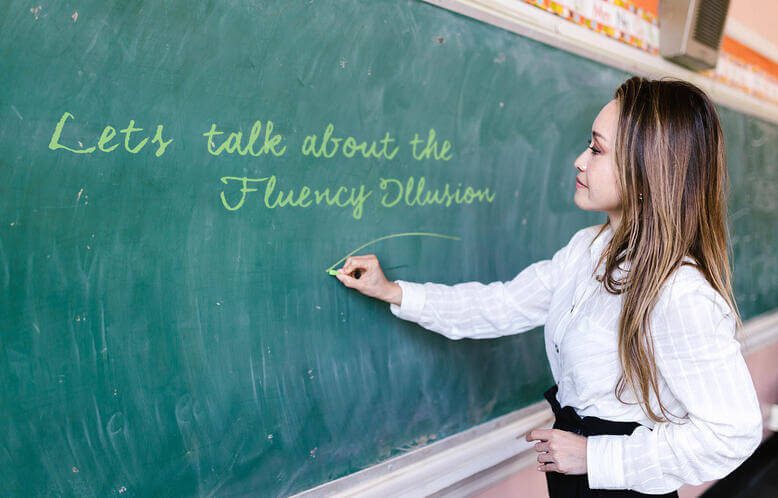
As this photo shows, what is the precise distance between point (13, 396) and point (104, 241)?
253 mm

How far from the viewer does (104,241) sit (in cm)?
93

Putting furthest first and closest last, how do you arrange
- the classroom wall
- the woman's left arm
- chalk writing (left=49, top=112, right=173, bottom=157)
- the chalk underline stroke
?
the classroom wall → the chalk underline stroke → the woman's left arm → chalk writing (left=49, top=112, right=173, bottom=157)

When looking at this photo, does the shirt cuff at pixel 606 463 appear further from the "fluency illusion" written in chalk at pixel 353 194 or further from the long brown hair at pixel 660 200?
the "fluency illusion" written in chalk at pixel 353 194

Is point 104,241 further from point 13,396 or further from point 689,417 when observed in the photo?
point 689,417

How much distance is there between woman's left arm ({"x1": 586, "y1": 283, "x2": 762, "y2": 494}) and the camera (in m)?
1.00

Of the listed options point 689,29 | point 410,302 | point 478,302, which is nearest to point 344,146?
point 410,302

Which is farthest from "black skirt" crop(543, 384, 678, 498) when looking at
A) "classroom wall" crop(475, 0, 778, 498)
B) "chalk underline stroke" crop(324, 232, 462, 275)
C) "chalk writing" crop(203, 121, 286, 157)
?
"classroom wall" crop(475, 0, 778, 498)

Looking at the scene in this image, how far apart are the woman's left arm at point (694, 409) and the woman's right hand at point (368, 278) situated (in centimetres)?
52

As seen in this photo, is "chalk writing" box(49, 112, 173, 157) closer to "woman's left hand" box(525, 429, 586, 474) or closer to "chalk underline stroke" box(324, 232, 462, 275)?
"chalk underline stroke" box(324, 232, 462, 275)

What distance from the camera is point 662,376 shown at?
3.49ft

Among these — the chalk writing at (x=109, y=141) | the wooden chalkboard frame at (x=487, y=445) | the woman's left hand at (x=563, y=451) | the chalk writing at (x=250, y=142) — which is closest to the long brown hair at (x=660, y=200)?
the woman's left hand at (x=563, y=451)

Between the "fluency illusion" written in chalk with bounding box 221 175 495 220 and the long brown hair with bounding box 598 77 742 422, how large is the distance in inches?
17.3

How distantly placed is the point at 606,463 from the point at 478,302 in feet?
1.45

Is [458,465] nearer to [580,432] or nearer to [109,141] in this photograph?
[580,432]
